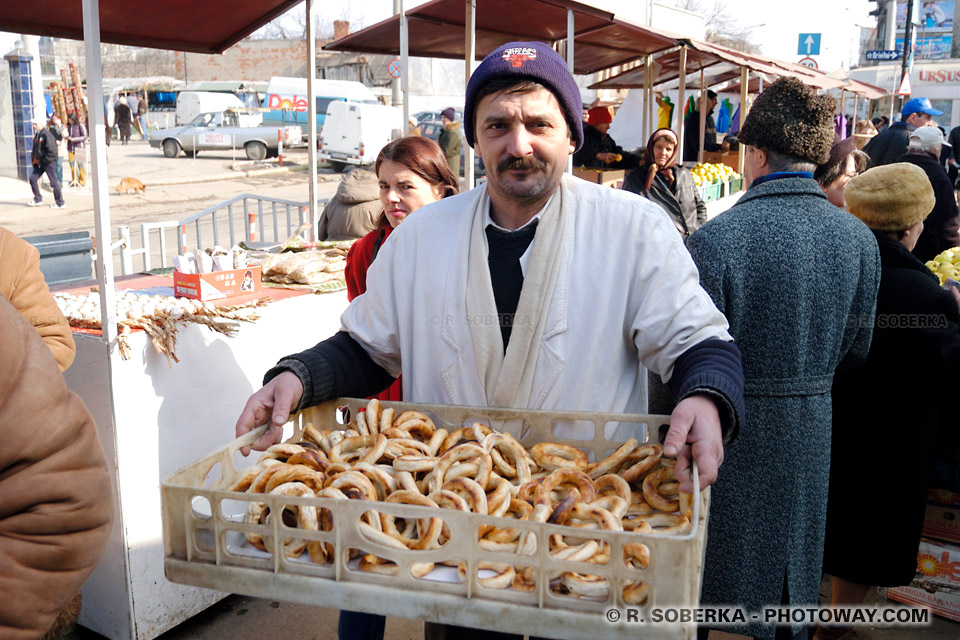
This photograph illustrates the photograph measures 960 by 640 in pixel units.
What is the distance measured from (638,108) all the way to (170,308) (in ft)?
60.2

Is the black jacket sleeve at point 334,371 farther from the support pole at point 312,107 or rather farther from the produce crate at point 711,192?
the produce crate at point 711,192

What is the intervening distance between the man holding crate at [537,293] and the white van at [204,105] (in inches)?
1297

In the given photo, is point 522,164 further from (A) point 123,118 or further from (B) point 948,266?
(A) point 123,118

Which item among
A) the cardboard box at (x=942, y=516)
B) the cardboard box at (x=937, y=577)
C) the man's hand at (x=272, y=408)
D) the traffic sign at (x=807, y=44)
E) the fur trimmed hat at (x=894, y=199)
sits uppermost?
the traffic sign at (x=807, y=44)

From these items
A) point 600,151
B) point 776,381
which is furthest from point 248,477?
point 600,151

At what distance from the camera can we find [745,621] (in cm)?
257

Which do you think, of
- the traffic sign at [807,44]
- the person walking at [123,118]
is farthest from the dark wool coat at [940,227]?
the person walking at [123,118]

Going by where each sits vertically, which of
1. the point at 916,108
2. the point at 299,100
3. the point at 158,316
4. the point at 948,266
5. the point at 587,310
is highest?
the point at 299,100

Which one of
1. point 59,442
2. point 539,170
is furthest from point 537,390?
point 59,442

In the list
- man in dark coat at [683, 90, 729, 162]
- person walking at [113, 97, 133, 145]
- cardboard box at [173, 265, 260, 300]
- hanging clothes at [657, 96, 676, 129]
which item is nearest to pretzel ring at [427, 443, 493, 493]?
cardboard box at [173, 265, 260, 300]

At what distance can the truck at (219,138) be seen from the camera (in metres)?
30.3

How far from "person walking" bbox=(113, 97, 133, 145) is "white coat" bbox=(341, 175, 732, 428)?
38.0 meters

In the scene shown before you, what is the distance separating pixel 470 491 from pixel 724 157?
15474 millimetres

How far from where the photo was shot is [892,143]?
28.0 ft
